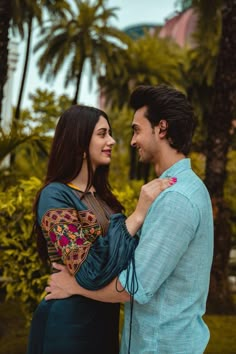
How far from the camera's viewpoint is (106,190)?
10.6 feet

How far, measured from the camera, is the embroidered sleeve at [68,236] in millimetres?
2426

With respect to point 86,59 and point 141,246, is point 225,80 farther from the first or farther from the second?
point 86,59

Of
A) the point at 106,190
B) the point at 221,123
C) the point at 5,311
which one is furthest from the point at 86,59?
the point at 106,190

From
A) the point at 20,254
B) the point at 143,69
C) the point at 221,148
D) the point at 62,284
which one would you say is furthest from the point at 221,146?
the point at 143,69

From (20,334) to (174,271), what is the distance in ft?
16.5

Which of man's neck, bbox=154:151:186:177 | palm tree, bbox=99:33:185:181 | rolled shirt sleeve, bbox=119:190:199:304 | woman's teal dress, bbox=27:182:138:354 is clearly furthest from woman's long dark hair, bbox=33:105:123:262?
palm tree, bbox=99:33:185:181

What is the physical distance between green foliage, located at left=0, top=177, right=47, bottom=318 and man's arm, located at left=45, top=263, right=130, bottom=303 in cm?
311

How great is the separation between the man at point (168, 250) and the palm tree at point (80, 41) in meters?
22.3

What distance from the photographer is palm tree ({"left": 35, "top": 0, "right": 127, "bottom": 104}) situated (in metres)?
25.1

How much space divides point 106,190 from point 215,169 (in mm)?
7702

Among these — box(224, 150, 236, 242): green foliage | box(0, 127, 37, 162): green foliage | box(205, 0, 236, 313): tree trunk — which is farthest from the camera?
box(224, 150, 236, 242): green foliage

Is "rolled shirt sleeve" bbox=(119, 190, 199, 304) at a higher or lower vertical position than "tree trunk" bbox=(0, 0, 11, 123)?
lower

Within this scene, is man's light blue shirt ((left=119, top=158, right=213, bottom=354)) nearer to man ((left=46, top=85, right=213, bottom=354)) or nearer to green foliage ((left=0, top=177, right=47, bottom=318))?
man ((left=46, top=85, right=213, bottom=354))

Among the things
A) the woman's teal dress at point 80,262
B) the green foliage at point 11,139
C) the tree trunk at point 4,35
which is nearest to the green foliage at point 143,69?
the tree trunk at point 4,35
